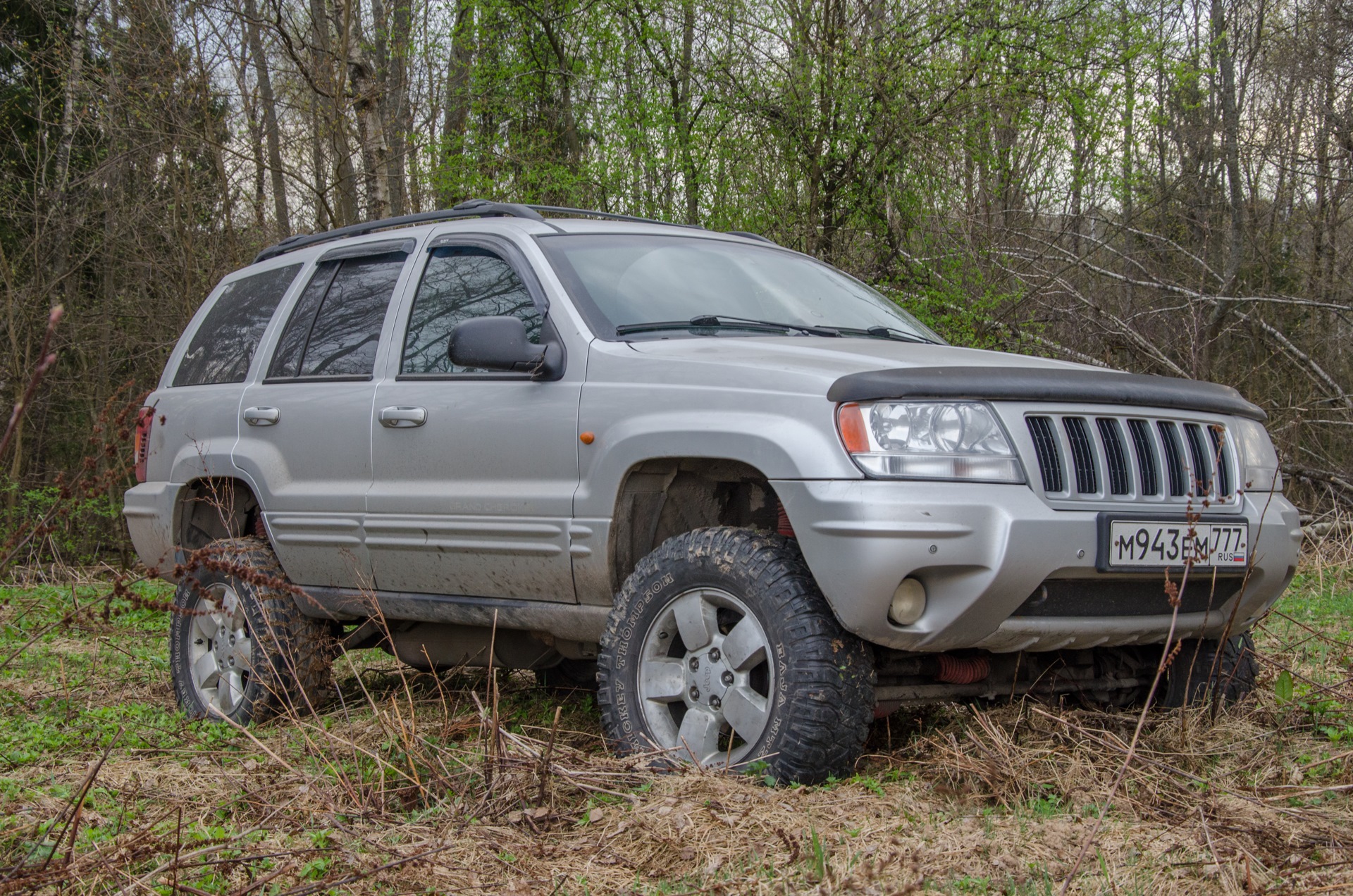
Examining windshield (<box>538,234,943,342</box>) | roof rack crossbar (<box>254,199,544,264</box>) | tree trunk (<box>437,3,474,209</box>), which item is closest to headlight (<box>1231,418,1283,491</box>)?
windshield (<box>538,234,943,342</box>)

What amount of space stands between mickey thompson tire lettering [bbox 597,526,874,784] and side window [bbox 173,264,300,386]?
8.71 feet

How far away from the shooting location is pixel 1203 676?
4023 mm

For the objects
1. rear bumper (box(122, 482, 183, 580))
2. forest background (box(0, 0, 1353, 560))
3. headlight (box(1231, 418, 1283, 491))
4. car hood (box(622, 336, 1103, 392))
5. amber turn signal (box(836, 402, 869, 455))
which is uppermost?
forest background (box(0, 0, 1353, 560))

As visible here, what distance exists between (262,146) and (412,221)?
897 centimetres

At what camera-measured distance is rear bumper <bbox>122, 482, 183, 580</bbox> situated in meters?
5.42

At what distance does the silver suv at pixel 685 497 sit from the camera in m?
3.20

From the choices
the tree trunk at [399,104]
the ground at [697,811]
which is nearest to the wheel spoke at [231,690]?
the ground at [697,811]

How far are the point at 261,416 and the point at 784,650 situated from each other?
2.69 m

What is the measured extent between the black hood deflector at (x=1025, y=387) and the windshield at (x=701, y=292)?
3.29 ft

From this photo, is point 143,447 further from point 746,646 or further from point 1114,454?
point 1114,454

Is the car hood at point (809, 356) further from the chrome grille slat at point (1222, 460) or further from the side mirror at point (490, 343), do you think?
the chrome grille slat at point (1222, 460)

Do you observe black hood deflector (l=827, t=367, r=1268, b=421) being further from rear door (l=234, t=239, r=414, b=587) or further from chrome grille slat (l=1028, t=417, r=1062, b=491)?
rear door (l=234, t=239, r=414, b=587)

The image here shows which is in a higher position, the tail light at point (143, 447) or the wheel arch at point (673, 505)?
the tail light at point (143, 447)

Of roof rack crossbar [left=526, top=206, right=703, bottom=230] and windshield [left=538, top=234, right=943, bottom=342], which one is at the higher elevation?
roof rack crossbar [left=526, top=206, right=703, bottom=230]
